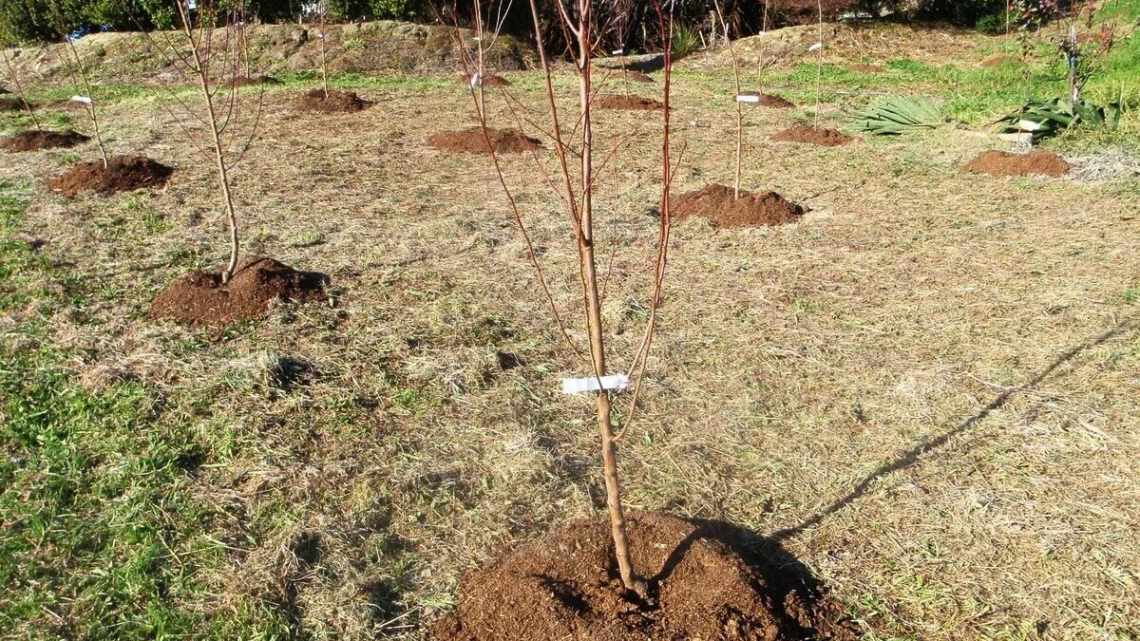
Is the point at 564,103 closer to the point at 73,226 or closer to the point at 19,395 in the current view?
the point at 73,226

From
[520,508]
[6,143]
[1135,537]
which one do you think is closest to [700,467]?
[520,508]

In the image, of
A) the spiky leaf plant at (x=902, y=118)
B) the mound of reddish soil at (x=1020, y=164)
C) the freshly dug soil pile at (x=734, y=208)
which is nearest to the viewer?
the freshly dug soil pile at (x=734, y=208)

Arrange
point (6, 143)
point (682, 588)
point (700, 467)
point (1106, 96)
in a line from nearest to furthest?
point (682, 588) → point (700, 467) → point (6, 143) → point (1106, 96)

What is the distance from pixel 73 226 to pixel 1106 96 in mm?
9593

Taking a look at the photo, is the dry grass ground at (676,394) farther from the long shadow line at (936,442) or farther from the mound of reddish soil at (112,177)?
the mound of reddish soil at (112,177)

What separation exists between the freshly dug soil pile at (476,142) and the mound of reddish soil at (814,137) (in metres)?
2.69

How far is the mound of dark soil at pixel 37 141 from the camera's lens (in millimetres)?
7395

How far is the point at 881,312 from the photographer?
425 cm

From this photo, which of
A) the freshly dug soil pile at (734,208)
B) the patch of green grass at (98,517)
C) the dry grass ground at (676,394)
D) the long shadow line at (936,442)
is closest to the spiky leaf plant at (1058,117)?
the dry grass ground at (676,394)

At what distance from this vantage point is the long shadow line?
2.68 metres

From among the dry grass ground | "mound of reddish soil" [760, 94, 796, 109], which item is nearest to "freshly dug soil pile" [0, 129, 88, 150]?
the dry grass ground

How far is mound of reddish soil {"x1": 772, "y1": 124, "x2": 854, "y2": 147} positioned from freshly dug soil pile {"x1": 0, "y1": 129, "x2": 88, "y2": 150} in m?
7.12

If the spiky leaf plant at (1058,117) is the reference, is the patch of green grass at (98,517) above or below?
below

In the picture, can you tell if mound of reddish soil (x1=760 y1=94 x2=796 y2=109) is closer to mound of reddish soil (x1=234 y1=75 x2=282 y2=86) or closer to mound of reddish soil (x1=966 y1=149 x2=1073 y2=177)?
Answer: mound of reddish soil (x1=966 y1=149 x2=1073 y2=177)
